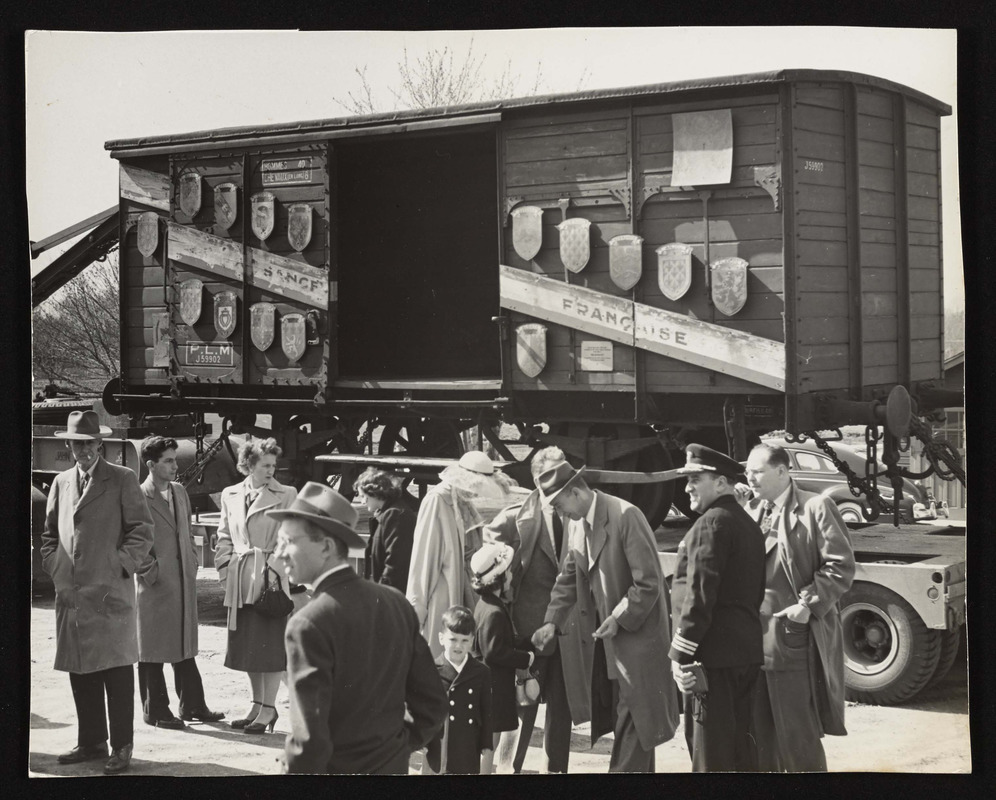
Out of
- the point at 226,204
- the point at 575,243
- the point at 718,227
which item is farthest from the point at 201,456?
the point at 718,227

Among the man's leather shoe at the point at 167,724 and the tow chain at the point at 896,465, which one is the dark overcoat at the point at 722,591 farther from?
the man's leather shoe at the point at 167,724

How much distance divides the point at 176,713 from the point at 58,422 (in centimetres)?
340

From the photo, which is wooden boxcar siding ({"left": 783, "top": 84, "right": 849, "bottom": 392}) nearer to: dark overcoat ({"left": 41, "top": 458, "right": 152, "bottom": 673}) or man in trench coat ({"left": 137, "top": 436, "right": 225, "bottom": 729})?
man in trench coat ({"left": 137, "top": 436, "right": 225, "bottom": 729})

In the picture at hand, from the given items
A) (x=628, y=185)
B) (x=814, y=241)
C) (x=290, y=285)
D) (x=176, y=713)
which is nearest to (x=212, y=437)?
(x=290, y=285)

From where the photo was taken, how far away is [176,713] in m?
7.16

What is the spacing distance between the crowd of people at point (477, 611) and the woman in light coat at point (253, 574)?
0.01 metres

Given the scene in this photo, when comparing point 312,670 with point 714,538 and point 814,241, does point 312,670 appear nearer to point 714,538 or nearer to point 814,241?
point 714,538

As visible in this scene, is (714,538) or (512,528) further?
(512,528)

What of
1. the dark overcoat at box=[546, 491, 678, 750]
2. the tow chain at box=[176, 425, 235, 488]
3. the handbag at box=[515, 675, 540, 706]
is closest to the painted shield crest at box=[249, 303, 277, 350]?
the tow chain at box=[176, 425, 235, 488]

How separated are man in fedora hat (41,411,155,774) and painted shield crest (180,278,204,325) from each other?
282 centimetres

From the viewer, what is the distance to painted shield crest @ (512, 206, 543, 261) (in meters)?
7.96

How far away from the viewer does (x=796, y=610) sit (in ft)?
19.8

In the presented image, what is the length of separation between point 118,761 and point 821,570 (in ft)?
13.2

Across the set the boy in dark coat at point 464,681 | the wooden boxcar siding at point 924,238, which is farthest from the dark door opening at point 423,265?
the boy in dark coat at point 464,681
